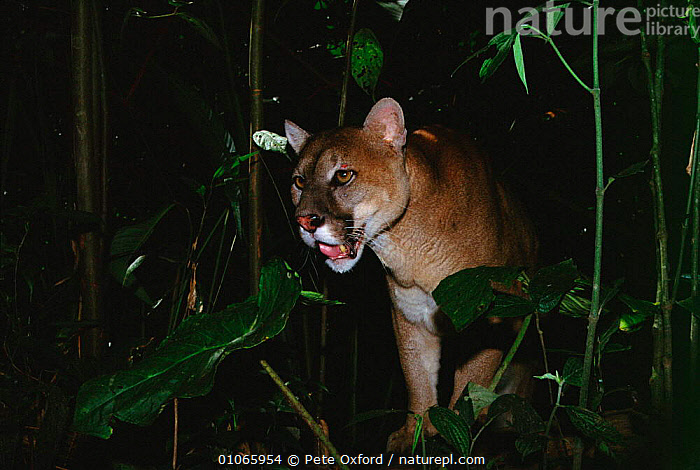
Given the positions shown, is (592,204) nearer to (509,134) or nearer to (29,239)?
(509,134)

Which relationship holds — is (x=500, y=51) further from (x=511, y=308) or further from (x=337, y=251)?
(x=337, y=251)

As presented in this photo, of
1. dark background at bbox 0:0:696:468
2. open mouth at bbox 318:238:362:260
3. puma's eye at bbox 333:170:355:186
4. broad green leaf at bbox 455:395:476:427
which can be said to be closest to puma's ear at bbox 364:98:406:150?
puma's eye at bbox 333:170:355:186

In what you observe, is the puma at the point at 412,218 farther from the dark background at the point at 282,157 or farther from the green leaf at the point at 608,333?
the green leaf at the point at 608,333

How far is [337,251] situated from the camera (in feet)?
6.66

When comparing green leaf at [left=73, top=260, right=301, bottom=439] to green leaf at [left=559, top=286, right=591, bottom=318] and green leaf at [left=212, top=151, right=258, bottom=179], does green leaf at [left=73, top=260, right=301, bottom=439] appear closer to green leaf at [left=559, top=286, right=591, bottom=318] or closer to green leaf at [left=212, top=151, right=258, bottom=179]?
green leaf at [left=559, top=286, right=591, bottom=318]

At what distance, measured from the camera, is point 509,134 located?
3107 mm

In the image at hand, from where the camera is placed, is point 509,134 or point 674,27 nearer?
point 674,27

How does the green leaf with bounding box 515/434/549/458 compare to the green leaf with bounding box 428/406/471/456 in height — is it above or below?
below

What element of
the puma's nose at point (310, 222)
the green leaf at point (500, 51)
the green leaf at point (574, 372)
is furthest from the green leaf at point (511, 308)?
the puma's nose at point (310, 222)

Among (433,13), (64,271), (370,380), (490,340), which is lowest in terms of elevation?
(370,380)

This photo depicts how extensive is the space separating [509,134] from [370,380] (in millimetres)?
1652

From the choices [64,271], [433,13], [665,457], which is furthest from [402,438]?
[433,13]

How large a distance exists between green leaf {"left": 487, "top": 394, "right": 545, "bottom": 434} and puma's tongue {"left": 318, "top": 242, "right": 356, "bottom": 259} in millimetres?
888

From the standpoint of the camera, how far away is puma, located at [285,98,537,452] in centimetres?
Answer: 208
